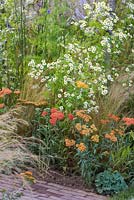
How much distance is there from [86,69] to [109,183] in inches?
59.2

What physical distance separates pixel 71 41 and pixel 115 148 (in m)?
2.03

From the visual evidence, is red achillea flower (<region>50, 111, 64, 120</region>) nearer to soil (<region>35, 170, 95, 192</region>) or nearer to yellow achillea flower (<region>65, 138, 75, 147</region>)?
yellow achillea flower (<region>65, 138, 75, 147</region>)

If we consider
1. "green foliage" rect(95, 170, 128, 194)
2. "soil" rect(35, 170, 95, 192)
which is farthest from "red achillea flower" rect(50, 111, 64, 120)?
"green foliage" rect(95, 170, 128, 194)

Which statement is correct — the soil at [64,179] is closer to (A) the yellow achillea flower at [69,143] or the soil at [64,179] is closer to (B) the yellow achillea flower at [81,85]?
(A) the yellow achillea flower at [69,143]

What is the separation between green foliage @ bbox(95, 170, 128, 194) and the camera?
5745mm

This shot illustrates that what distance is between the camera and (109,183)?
5785mm

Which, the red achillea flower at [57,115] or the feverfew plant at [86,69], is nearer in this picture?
the red achillea flower at [57,115]

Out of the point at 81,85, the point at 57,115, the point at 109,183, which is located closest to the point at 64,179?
the point at 109,183

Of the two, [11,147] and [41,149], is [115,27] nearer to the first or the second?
[41,149]

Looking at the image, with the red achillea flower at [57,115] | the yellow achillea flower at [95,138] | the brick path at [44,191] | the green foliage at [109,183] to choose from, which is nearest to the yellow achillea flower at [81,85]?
the red achillea flower at [57,115]

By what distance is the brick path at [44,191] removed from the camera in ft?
17.7

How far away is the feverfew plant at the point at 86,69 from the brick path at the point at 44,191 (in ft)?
3.45

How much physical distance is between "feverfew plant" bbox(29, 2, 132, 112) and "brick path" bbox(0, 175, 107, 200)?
1051mm

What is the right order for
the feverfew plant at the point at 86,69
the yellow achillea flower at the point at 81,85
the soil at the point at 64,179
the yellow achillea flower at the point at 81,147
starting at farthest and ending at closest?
the feverfew plant at the point at 86,69 < the yellow achillea flower at the point at 81,85 < the soil at the point at 64,179 < the yellow achillea flower at the point at 81,147
